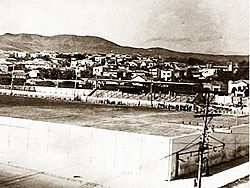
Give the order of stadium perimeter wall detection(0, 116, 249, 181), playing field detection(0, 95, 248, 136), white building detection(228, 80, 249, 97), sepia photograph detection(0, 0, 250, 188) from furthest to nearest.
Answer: playing field detection(0, 95, 248, 136) → stadium perimeter wall detection(0, 116, 249, 181) → sepia photograph detection(0, 0, 250, 188) → white building detection(228, 80, 249, 97)

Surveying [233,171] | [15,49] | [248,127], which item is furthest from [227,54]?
[15,49]

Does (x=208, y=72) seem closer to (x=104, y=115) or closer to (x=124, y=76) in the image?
(x=124, y=76)

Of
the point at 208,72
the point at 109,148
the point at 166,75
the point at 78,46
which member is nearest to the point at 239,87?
the point at 208,72

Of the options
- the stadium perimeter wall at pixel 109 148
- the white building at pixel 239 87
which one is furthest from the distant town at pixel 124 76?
the stadium perimeter wall at pixel 109 148

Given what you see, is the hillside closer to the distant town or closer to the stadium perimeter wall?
the distant town

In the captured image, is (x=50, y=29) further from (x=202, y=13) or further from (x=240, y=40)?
(x=240, y=40)

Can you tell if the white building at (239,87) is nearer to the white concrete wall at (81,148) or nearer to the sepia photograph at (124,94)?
the sepia photograph at (124,94)

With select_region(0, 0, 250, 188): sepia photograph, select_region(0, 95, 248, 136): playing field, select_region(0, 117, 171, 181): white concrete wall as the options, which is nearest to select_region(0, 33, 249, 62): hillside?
select_region(0, 0, 250, 188): sepia photograph
